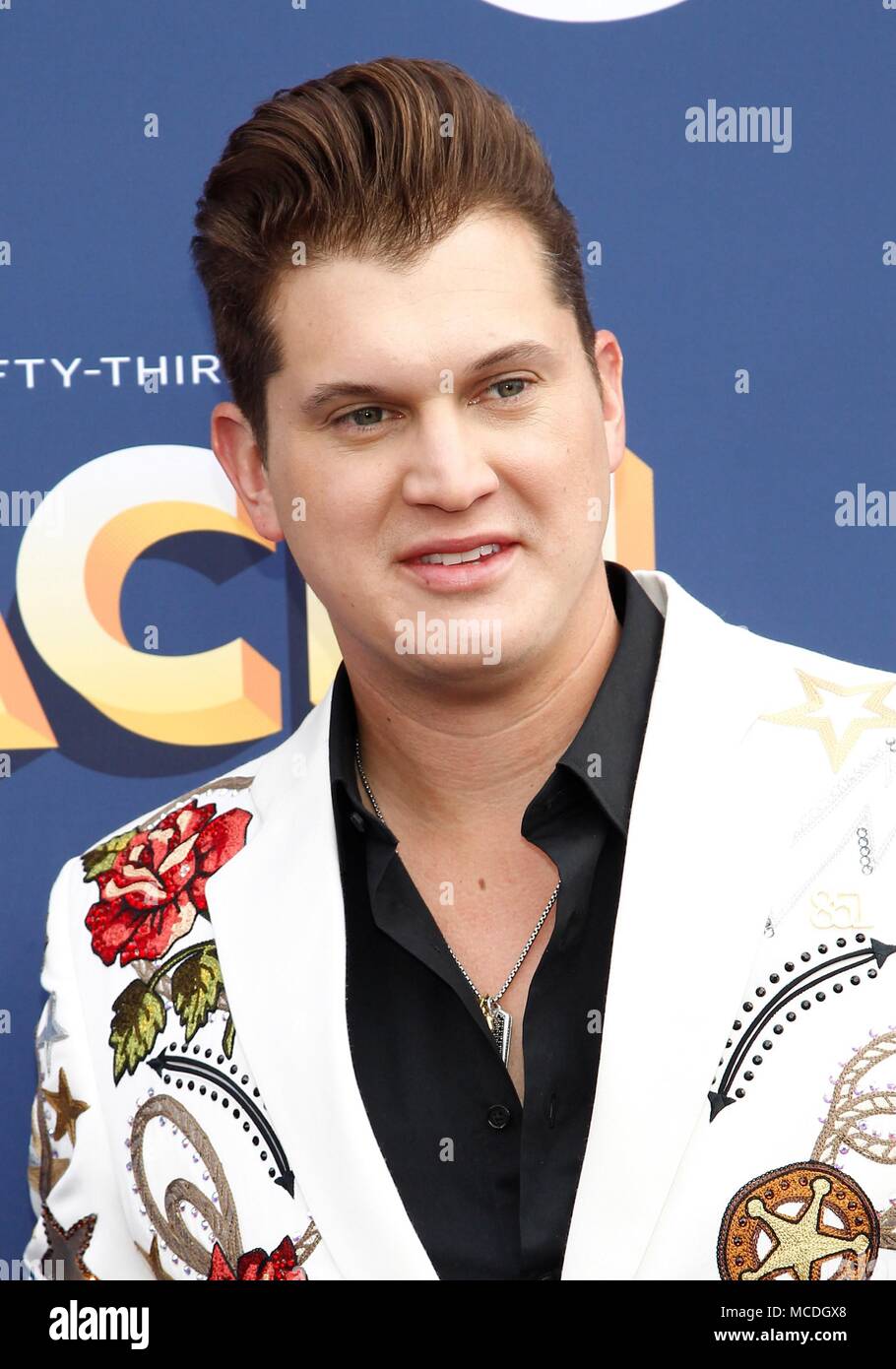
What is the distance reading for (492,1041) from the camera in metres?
1.52

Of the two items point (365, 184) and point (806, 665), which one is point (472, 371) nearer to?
point (365, 184)

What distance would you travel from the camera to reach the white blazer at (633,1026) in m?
1.44

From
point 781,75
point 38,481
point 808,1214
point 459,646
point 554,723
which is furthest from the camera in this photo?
point 38,481

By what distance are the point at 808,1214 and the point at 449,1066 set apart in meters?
0.35

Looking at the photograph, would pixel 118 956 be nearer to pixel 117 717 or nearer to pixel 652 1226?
pixel 117 717

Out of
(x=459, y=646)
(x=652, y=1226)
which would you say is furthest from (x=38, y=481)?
(x=652, y=1226)

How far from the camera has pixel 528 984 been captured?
62.4 inches

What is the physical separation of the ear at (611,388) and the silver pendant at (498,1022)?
0.57 meters

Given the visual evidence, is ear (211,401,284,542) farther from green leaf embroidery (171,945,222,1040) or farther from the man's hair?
green leaf embroidery (171,945,222,1040)

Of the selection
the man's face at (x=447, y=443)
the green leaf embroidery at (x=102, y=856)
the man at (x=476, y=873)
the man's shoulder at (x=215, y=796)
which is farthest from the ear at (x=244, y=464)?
the green leaf embroidery at (x=102, y=856)

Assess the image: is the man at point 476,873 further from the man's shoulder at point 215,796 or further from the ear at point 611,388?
the man's shoulder at point 215,796

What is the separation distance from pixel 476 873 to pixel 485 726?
0.51 ft

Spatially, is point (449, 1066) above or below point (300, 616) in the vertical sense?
below

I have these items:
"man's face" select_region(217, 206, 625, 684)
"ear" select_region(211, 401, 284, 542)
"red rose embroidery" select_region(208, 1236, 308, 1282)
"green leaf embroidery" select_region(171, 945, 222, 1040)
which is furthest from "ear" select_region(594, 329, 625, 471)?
"red rose embroidery" select_region(208, 1236, 308, 1282)
